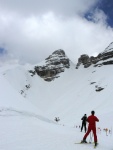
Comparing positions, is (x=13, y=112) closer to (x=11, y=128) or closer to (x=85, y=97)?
(x=11, y=128)

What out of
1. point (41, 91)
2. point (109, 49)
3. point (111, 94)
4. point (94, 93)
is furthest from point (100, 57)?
point (111, 94)

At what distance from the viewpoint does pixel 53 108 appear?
5438 inches

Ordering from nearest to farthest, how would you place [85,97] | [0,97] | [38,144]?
1. [38,144]
2. [0,97]
3. [85,97]

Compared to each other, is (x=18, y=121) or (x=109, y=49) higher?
(x=109, y=49)

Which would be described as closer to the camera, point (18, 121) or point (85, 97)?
point (18, 121)

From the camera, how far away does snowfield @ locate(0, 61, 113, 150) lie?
52.0 feet

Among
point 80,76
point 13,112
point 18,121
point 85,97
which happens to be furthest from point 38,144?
point 80,76

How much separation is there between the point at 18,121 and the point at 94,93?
115m

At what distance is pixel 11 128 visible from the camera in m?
19.1

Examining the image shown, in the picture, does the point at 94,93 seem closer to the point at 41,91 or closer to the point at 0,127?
the point at 41,91

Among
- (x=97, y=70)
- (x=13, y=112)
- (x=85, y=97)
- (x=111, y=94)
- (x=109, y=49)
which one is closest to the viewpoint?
(x=13, y=112)

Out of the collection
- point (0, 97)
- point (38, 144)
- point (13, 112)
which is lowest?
point (38, 144)

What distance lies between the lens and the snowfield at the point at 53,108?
15859 mm

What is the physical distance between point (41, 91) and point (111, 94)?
239 ft
